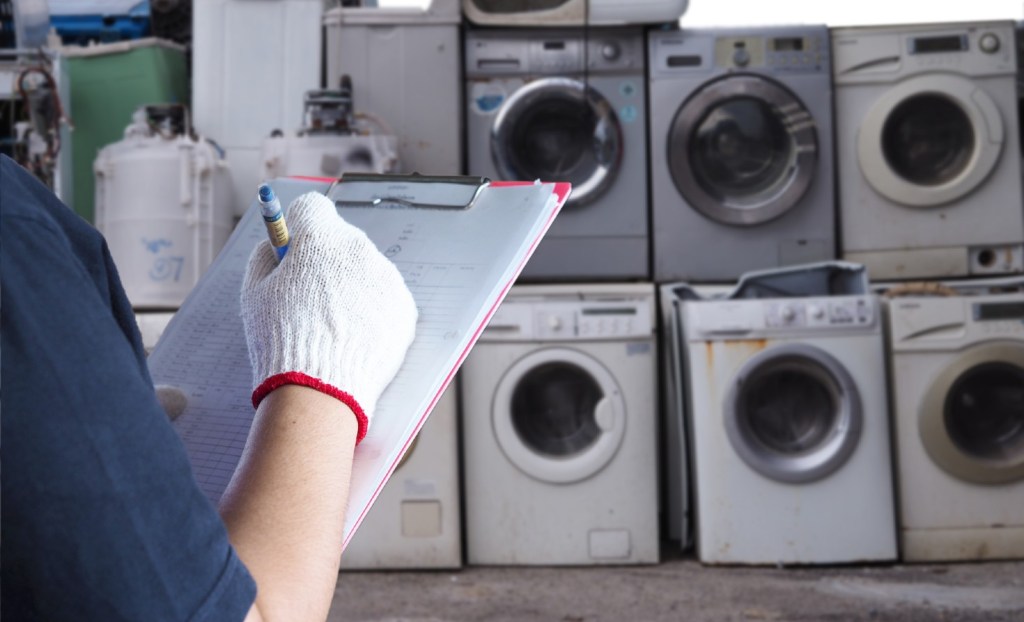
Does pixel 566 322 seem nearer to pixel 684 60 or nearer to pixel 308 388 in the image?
pixel 684 60

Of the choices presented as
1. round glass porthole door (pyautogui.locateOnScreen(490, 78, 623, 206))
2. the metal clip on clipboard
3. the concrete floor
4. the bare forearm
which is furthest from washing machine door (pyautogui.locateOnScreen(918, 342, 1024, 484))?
the bare forearm

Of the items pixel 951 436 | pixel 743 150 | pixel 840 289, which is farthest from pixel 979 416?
pixel 743 150

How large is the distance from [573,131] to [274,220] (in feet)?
9.80

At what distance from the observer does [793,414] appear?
295 centimetres

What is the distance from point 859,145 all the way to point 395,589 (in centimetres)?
199

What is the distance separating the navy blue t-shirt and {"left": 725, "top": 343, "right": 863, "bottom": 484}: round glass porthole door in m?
2.54

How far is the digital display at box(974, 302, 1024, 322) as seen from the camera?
9.53ft

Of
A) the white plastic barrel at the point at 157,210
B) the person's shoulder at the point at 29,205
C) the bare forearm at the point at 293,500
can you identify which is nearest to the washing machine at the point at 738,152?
the white plastic barrel at the point at 157,210

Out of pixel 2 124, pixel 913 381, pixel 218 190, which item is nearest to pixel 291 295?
pixel 913 381

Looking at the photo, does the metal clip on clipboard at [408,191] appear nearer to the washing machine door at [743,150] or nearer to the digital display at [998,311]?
the digital display at [998,311]

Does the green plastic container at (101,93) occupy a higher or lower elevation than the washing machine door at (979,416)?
higher

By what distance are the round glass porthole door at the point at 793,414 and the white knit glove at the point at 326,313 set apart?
230 cm

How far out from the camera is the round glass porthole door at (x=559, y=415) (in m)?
2.94

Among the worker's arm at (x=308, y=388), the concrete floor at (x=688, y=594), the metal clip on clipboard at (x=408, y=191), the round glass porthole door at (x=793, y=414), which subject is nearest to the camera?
the worker's arm at (x=308, y=388)
